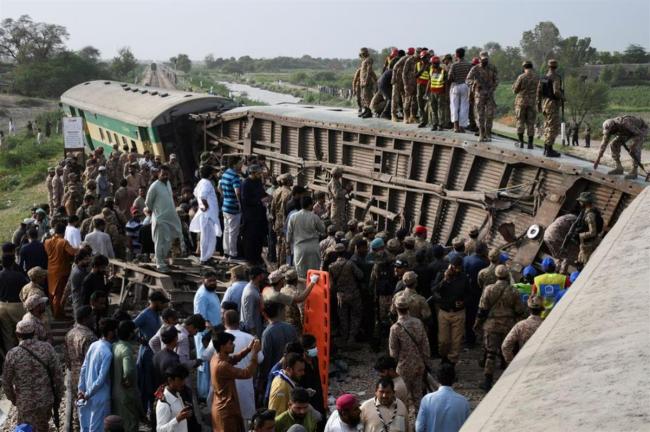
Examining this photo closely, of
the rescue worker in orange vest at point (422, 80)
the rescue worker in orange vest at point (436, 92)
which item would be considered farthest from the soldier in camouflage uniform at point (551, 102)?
the rescue worker in orange vest at point (422, 80)

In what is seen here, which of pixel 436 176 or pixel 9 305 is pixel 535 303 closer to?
pixel 436 176

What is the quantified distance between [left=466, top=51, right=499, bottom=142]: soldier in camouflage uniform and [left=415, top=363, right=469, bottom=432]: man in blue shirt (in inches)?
273

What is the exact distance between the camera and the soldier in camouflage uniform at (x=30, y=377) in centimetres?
690

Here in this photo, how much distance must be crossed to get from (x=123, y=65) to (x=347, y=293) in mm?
76928

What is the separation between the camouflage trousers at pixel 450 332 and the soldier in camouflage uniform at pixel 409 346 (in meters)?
1.57

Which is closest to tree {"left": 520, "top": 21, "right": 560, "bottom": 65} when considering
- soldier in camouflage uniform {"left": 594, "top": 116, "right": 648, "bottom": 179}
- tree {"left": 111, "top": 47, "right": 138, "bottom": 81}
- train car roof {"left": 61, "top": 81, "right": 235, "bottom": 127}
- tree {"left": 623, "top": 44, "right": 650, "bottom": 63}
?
tree {"left": 623, "top": 44, "right": 650, "bottom": 63}

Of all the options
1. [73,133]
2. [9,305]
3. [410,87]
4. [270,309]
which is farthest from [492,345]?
[73,133]

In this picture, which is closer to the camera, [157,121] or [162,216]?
[162,216]

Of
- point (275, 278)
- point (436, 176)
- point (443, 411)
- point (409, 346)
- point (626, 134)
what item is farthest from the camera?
point (436, 176)

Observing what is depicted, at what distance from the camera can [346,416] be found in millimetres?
5191

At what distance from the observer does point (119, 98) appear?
22.6 m

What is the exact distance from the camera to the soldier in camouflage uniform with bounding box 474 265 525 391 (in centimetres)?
843

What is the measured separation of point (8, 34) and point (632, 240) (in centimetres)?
9054

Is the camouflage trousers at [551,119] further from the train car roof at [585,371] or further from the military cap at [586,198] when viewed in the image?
the train car roof at [585,371]
